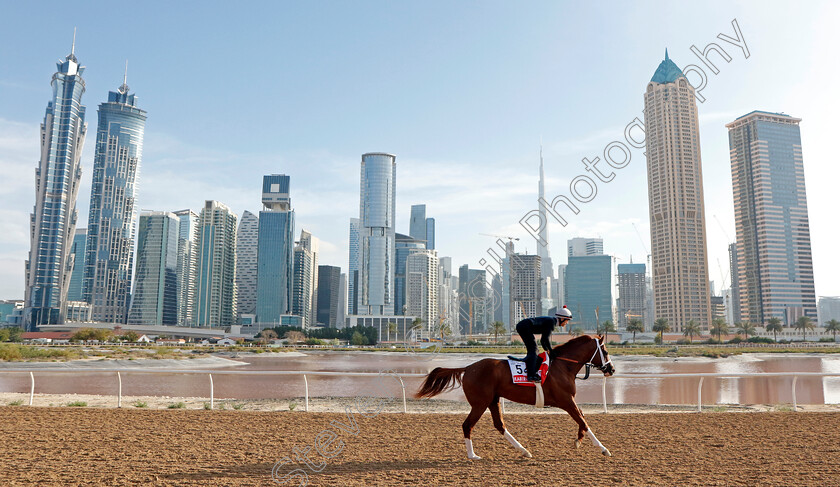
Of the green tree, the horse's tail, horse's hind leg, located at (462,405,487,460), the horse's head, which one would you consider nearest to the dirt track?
horse's hind leg, located at (462,405,487,460)

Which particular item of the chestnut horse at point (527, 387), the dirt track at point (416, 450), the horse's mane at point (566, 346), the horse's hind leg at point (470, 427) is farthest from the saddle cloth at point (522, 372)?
the dirt track at point (416, 450)

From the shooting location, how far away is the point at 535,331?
902 centimetres

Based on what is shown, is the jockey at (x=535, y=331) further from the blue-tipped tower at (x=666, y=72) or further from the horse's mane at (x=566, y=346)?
the blue-tipped tower at (x=666, y=72)

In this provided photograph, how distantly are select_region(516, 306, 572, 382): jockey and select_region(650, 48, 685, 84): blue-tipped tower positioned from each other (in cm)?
16547

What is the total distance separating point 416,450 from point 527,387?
2.16 metres

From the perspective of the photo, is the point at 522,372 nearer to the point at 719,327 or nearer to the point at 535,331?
the point at 535,331

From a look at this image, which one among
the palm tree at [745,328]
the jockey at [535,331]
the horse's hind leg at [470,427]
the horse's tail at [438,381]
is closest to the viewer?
the horse's hind leg at [470,427]

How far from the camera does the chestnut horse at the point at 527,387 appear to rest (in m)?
8.86

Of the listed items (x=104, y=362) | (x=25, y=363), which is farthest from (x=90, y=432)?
(x=104, y=362)

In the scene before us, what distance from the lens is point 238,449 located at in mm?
9188

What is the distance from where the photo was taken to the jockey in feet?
29.0

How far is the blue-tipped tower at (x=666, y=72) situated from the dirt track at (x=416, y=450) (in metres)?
163

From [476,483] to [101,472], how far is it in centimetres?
507

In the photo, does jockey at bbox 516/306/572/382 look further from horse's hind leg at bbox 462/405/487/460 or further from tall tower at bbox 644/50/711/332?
tall tower at bbox 644/50/711/332
